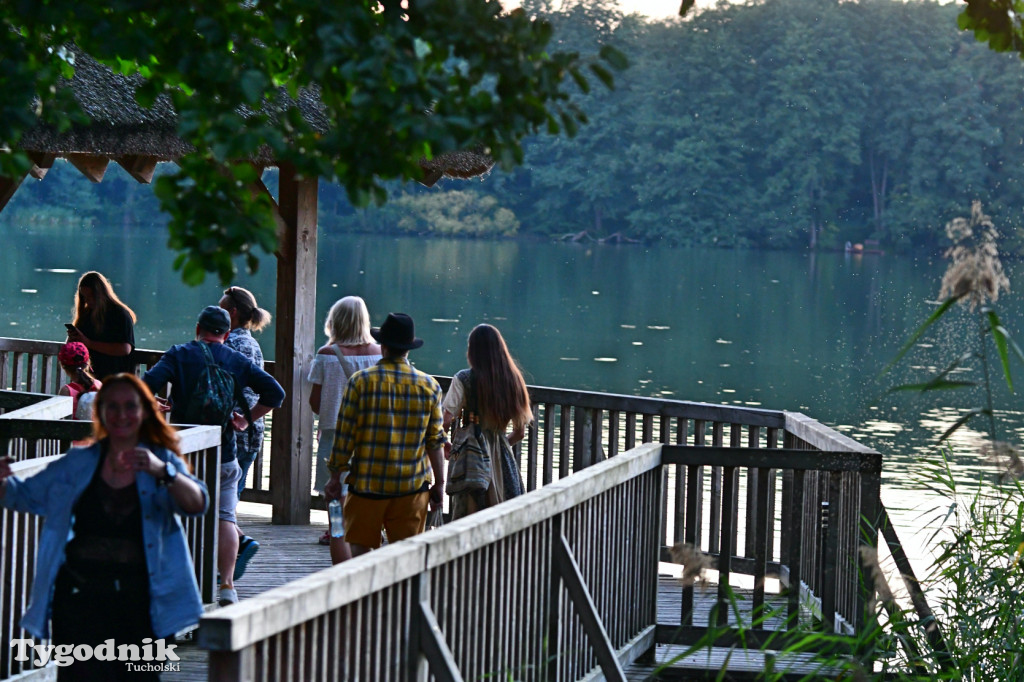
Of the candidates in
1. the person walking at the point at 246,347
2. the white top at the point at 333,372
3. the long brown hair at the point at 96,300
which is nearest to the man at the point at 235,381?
the person walking at the point at 246,347

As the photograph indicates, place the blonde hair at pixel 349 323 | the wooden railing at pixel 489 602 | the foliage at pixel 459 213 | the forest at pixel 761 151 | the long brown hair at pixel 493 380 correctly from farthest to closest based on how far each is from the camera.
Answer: the foliage at pixel 459 213 → the forest at pixel 761 151 → the blonde hair at pixel 349 323 → the long brown hair at pixel 493 380 → the wooden railing at pixel 489 602

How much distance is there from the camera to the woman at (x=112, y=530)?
4066 millimetres

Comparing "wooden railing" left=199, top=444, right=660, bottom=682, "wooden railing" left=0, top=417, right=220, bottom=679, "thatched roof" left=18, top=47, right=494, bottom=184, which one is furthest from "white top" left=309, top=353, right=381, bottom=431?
"wooden railing" left=199, top=444, right=660, bottom=682

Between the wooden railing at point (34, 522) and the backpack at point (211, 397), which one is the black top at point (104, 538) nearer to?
the wooden railing at point (34, 522)

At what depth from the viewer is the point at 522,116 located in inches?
129

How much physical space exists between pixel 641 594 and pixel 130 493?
3.06 m

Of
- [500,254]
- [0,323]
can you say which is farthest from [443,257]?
[0,323]

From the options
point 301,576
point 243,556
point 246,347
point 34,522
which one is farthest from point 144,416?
point 301,576

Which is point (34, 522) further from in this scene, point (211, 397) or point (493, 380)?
point (493, 380)

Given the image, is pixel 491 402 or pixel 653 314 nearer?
pixel 491 402

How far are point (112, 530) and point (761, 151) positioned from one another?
78.3m

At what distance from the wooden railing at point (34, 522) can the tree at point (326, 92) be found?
2039mm

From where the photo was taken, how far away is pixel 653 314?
43875mm

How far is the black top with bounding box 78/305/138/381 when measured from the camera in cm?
814
